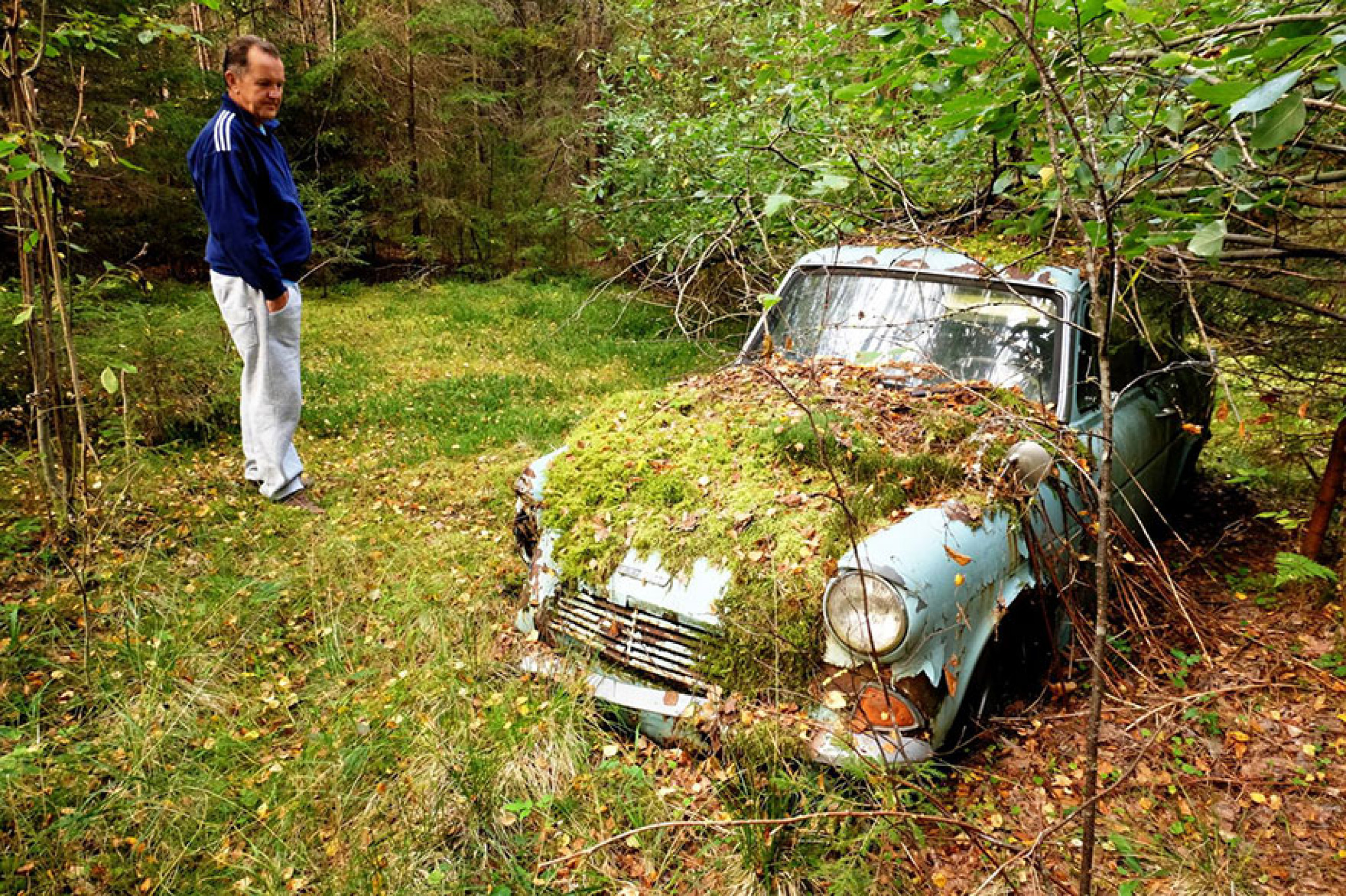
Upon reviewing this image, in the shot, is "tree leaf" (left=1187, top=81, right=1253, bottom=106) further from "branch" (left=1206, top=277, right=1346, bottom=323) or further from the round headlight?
the round headlight

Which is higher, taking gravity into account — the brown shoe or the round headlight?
the round headlight

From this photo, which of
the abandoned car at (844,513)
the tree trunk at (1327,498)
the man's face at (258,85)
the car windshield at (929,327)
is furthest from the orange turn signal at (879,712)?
the man's face at (258,85)

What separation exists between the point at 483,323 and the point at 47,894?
9.84 m

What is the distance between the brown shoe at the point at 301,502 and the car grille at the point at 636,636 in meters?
2.40

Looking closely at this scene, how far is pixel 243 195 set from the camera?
3713 mm

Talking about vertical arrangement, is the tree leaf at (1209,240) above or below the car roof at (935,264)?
above

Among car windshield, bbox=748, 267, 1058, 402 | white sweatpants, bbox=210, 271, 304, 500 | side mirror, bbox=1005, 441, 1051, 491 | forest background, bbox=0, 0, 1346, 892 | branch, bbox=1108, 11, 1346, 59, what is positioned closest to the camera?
branch, bbox=1108, 11, 1346, 59

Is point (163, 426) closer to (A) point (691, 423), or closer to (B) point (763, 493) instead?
(A) point (691, 423)

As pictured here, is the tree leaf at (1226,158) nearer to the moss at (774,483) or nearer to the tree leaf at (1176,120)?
Answer: the tree leaf at (1176,120)

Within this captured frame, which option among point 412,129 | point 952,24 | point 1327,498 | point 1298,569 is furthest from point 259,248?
point 412,129

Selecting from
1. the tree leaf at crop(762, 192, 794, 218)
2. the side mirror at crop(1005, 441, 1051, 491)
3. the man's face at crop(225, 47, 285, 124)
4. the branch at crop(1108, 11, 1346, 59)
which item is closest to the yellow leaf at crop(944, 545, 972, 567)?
the side mirror at crop(1005, 441, 1051, 491)

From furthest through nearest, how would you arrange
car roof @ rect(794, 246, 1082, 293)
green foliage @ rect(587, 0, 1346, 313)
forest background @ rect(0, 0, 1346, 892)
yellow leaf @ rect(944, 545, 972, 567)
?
1. car roof @ rect(794, 246, 1082, 293)
2. yellow leaf @ rect(944, 545, 972, 567)
3. forest background @ rect(0, 0, 1346, 892)
4. green foliage @ rect(587, 0, 1346, 313)

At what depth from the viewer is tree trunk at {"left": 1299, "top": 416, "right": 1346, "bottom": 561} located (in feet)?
12.0

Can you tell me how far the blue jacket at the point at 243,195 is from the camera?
3.67 m
